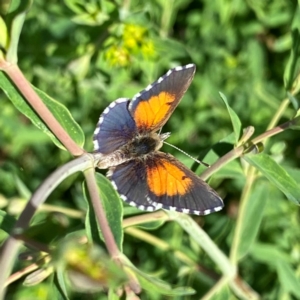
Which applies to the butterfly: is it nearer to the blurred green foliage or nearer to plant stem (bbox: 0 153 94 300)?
plant stem (bbox: 0 153 94 300)

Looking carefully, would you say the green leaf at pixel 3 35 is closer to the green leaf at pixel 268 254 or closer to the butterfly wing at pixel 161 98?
the butterfly wing at pixel 161 98

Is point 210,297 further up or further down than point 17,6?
further down

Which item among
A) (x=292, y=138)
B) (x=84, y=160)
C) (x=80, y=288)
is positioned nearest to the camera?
(x=80, y=288)

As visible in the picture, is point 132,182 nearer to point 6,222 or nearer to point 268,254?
point 6,222

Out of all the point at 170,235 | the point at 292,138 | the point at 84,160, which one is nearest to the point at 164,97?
the point at 84,160

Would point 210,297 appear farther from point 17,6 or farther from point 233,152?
point 17,6

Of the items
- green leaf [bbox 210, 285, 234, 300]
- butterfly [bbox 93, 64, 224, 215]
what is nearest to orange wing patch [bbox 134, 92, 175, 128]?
butterfly [bbox 93, 64, 224, 215]

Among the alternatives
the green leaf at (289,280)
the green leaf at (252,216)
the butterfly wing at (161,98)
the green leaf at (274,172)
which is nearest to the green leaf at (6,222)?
the butterfly wing at (161,98)

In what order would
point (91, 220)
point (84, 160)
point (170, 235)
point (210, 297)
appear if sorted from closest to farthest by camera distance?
1. point (84, 160)
2. point (91, 220)
3. point (210, 297)
4. point (170, 235)
